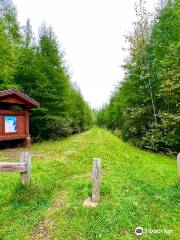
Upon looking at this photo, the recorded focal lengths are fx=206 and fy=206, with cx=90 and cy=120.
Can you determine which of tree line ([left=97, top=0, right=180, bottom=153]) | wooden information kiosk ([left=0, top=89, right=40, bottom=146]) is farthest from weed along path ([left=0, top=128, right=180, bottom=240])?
tree line ([left=97, top=0, right=180, bottom=153])

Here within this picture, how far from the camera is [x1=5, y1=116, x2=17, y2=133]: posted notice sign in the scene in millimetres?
11400

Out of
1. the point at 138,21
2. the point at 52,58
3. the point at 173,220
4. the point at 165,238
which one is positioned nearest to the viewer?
the point at 165,238

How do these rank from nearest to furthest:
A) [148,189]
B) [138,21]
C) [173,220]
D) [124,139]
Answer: [173,220], [148,189], [138,21], [124,139]

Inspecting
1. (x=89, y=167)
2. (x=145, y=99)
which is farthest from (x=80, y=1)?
(x=89, y=167)

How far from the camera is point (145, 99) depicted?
1349cm

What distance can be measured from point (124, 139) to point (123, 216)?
15.3 meters

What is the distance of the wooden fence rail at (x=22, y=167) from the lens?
15.6 ft

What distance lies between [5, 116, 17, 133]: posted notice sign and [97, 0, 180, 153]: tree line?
775 cm

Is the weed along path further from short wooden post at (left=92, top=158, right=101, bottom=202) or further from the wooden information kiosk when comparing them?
the wooden information kiosk

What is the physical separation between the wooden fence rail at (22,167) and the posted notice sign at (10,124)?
23.3 feet

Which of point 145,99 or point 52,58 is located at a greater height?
point 52,58

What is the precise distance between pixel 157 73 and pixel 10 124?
30.4 ft

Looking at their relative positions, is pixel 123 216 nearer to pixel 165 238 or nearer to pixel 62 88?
pixel 165 238

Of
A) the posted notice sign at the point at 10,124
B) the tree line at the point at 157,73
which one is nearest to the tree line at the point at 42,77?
the posted notice sign at the point at 10,124
